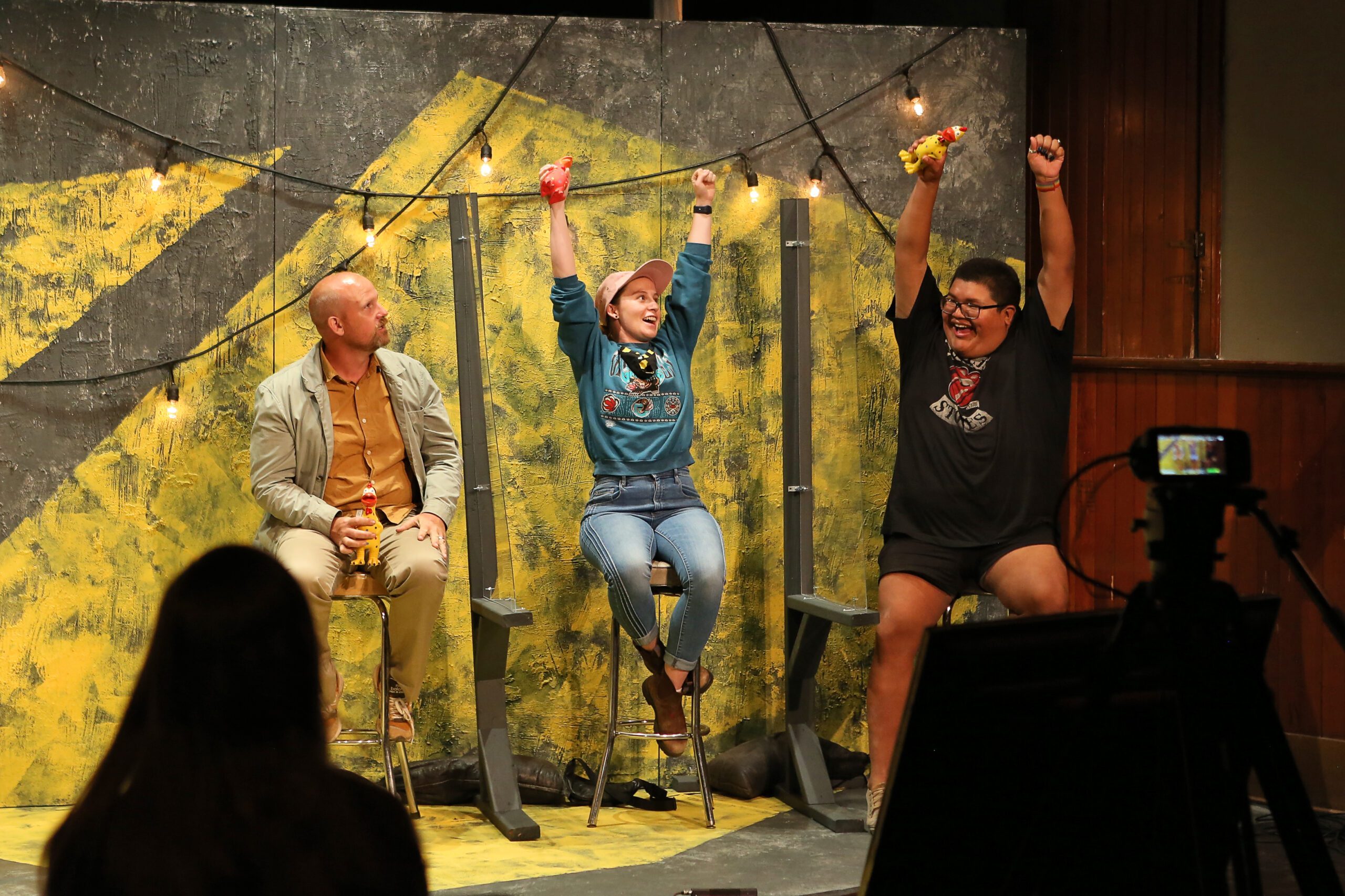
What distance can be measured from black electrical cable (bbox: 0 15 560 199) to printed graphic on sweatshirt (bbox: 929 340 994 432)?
165 centimetres

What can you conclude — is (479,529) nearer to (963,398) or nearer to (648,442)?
(648,442)

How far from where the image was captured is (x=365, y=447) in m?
3.97

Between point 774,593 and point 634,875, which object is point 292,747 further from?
point 774,593

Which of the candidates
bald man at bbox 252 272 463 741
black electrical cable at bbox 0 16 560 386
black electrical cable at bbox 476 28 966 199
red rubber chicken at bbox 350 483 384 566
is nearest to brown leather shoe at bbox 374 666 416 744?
bald man at bbox 252 272 463 741

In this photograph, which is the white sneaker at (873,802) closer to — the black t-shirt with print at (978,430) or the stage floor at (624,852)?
the stage floor at (624,852)

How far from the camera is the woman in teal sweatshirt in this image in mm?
3850

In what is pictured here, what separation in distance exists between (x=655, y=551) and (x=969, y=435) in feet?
3.13

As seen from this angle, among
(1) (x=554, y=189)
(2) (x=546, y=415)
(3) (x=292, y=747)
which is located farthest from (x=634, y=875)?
(3) (x=292, y=747)

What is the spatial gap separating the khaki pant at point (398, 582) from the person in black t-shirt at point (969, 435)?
1267 millimetres

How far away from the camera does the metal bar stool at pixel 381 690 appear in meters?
3.82

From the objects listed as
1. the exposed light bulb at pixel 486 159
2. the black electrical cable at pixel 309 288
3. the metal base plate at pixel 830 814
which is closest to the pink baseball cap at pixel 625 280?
the exposed light bulb at pixel 486 159

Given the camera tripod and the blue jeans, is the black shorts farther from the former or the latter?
the camera tripod

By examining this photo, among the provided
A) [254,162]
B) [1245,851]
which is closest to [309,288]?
[254,162]

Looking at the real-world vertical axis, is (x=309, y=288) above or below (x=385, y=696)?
above
